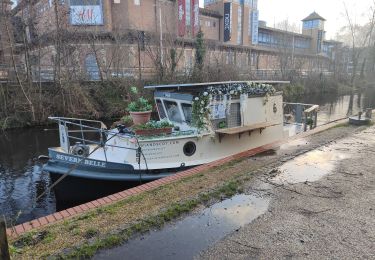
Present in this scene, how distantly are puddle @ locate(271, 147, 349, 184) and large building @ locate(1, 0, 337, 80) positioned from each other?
781 inches

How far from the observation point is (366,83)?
5516 centimetres

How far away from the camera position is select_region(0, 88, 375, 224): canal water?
8.83 meters

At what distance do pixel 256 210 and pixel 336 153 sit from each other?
4784 mm

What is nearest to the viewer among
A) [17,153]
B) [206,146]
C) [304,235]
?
[304,235]

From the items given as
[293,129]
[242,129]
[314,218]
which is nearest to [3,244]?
[314,218]

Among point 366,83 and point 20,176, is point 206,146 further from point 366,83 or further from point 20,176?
point 366,83

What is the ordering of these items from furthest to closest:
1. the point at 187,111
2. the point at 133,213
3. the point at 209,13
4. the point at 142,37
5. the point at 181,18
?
the point at 209,13 < the point at 181,18 < the point at 142,37 < the point at 187,111 < the point at 133,213

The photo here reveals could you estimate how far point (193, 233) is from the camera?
15.7 ft

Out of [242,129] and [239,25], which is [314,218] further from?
[239,25]

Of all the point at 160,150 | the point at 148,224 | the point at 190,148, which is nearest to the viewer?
the point at 148,224

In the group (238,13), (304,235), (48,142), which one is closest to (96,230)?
(304,235)

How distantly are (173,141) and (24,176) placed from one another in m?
6.04

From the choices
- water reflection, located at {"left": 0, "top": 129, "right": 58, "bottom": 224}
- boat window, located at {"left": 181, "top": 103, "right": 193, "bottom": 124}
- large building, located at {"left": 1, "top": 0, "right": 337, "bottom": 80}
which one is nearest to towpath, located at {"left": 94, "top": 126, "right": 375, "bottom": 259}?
water reflection, located at {"left": 0, "top": 129, "right": 58, "bottom": 224}

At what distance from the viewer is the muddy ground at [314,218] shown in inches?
169
